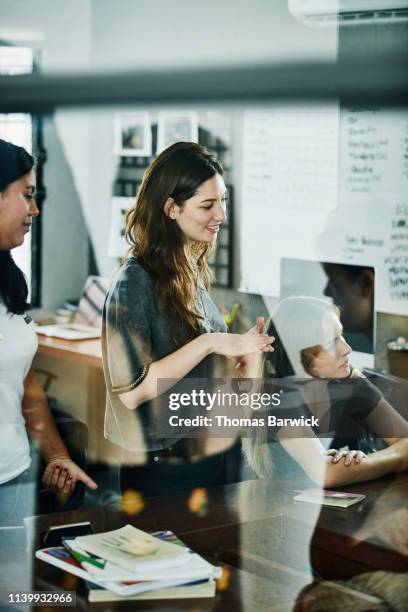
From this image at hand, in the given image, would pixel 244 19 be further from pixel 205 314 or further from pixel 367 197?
pixel 205 314

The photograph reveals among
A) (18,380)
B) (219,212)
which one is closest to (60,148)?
(219,212)

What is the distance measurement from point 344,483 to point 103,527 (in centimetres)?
60

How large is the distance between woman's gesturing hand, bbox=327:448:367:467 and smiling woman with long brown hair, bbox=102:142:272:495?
352 millimetres

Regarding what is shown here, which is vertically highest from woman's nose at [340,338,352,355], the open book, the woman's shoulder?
the woman's shoulder

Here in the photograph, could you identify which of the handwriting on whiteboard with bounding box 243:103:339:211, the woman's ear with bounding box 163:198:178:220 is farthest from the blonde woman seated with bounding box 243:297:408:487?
the woman's ear with bounding box 163:198:178:220

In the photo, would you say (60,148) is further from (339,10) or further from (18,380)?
(339,10)

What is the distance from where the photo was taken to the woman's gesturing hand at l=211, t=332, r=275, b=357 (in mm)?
2266

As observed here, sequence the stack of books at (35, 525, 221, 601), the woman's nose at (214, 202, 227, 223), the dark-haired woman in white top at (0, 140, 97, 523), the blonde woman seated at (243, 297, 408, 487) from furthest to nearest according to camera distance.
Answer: the blonde woman seated at (243, 297, 408, 487) < the woman's nose at (214, 202, 227, 223) < the dark-haired woman in white top at (0, 140, 97, 523) < the stack of books at (35, 525, 221, 601)

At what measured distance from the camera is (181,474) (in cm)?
235

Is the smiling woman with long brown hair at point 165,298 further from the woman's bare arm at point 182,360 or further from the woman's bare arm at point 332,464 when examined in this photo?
the woman's bare arm at point 332,464

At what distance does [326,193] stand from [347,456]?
2.08 feet

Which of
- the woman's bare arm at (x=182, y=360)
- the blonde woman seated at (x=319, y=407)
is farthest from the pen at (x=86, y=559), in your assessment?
the blonde woman seated at (x=319, y=407)

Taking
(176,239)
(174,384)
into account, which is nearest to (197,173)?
(176,239)

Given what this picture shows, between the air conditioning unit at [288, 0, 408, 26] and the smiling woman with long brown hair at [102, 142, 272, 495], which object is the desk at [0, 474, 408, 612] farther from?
the air conditioning unit at [288, 0, 408, 26]
